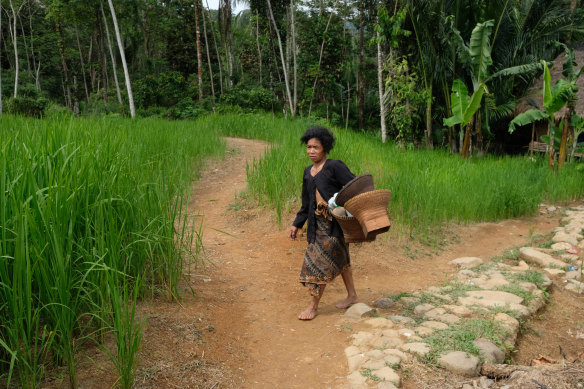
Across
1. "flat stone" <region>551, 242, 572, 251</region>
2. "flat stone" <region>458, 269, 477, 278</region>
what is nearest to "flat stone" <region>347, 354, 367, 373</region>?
"flat stone" <region>458, 269, 477, 278</region>

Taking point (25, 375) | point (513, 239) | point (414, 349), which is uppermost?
point (25, 375)

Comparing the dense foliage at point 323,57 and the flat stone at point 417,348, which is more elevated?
the dense foliage at point 323,57

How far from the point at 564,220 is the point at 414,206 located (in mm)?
2867

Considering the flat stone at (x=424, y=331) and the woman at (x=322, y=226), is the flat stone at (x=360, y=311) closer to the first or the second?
the woman at (x=322, y=226)

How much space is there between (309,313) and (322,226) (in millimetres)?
656

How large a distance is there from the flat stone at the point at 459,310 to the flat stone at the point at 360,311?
587 mm

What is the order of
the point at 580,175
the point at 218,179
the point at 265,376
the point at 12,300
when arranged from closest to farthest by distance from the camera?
A: 1. the point at 12,300
2. the point at 265,376
3. the point at 218,179
4. the point at 580,175

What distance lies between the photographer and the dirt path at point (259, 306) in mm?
2477

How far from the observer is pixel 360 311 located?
330 cm

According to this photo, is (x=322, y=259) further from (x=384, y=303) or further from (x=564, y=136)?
(x=564, y=136)

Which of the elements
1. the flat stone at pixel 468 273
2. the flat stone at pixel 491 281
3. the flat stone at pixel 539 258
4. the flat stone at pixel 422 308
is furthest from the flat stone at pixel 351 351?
the flat stone at pixel 539 258

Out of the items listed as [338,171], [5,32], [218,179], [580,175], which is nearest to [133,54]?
[5,32]

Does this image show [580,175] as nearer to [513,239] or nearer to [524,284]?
[513,239]

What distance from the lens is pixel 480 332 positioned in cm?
295
